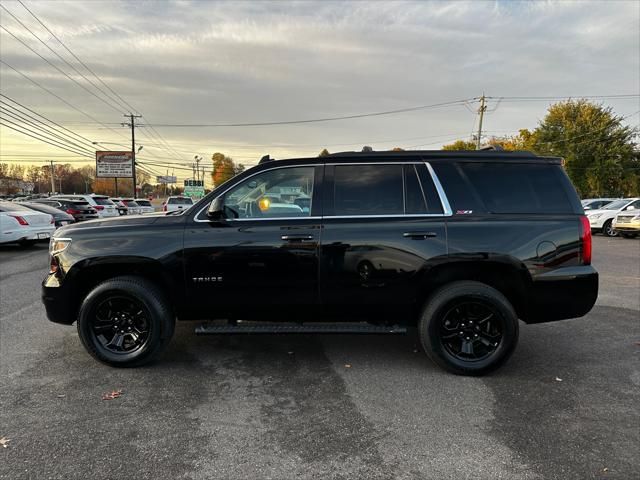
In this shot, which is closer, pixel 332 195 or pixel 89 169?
pixel 332 195

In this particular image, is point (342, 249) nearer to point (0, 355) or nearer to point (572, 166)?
point (0, 355)

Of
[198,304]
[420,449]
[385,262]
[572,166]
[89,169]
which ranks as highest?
[89,169]

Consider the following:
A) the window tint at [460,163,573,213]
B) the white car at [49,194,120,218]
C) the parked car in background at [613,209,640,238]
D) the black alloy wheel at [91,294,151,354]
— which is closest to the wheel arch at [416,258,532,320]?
the window tint at [460,163,573,213]

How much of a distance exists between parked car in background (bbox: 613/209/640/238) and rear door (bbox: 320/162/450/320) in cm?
1610

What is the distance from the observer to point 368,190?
403cm

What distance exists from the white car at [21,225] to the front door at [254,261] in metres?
10.4

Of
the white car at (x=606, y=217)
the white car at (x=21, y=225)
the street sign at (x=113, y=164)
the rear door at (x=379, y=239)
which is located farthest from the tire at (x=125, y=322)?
the street sign at (x=113, y=164)

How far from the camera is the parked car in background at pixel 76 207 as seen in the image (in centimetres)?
1844

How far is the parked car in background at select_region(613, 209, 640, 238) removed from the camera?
1611 cm

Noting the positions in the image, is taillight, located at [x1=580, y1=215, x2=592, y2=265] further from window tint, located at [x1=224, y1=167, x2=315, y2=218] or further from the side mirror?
the side mirror

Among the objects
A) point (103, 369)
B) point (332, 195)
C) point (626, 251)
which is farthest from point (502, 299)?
point (626, 251)

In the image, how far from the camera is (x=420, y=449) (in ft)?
9.16

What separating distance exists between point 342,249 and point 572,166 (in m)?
42.4

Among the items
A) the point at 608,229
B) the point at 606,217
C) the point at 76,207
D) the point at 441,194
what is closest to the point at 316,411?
the point at 441,194
